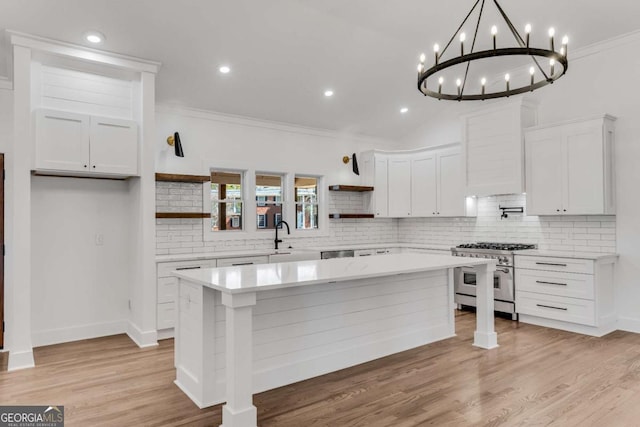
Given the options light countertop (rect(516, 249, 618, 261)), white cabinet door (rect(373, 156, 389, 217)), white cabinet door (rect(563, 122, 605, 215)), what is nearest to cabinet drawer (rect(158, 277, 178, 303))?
white cabinet door (rect(373, 156, 389, 217))

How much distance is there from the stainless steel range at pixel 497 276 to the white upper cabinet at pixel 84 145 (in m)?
4.26

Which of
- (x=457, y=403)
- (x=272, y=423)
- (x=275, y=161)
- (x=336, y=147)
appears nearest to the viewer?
(x=272, y=423)

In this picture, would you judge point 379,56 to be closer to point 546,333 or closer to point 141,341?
point 546,333

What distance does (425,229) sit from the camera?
694 cm

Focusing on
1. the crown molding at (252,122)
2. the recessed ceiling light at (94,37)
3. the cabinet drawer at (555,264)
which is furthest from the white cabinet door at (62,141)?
the cabinet drawer at (555,264)

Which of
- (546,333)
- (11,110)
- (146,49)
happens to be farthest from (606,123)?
(11,110)

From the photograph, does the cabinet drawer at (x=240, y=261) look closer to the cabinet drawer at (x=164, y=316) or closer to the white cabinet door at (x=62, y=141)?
the cabinet drawer at (x=164, y=316)

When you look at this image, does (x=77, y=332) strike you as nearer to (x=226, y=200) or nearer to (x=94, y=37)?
(x=226, y=200)

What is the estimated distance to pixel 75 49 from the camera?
152 inches

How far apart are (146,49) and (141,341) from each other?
292cm

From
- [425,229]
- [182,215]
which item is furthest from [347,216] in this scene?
[182,215]

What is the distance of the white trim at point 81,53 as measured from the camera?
361 cm

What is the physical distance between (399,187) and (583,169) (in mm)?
2734

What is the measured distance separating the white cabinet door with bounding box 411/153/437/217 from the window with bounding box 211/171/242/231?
280 centimetres
